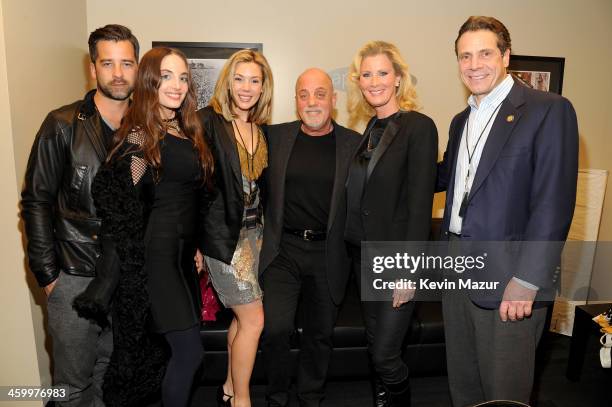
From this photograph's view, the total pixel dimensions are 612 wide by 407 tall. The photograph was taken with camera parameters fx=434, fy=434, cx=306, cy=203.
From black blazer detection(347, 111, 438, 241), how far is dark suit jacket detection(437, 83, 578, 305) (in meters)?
0.27

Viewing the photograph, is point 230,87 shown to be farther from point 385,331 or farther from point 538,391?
point 538,391

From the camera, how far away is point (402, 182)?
209cm

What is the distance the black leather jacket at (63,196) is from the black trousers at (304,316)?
883 mm

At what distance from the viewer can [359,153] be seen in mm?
2211

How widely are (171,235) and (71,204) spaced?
0.45 metres

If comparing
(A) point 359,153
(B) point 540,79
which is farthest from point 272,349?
(B) point 540,79

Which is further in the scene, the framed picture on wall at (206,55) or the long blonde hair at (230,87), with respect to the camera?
the framed picture on wall at (206,55)

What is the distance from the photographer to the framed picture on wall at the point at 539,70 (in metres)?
3.92

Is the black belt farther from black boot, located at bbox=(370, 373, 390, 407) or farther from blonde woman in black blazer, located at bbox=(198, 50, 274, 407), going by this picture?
black boot, located at bbox=(370, 373, 390, 407)

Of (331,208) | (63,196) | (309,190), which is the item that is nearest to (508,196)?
(331,208)

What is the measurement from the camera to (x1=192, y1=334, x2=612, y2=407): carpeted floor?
8.96 feet

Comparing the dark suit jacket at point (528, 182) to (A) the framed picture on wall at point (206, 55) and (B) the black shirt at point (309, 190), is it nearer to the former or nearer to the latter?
(B) the black shirt at point (309, 190)

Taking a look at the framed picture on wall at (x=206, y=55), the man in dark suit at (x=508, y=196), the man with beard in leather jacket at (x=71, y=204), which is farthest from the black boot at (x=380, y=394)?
the framed picture on wall at (x=206, y=55)

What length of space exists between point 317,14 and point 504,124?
2390mm
